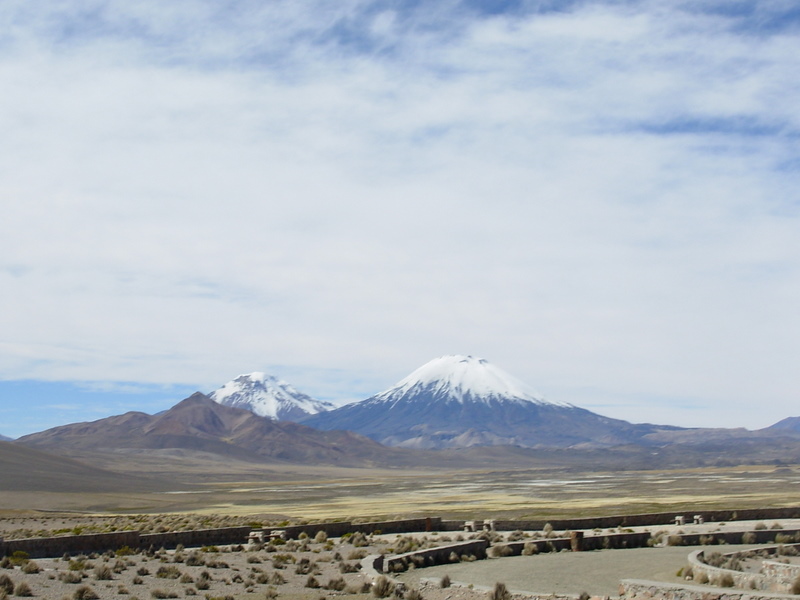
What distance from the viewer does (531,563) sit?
24.0 metres

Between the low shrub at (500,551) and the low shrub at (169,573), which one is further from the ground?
the low shrub at (169,573)

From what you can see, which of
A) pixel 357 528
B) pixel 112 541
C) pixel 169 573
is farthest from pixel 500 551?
pixel 112 541

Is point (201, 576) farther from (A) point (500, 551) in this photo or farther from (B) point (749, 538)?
(B) point (749, 538)

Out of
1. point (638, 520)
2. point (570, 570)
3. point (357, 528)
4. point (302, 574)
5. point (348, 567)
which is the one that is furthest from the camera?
point (638, 520)

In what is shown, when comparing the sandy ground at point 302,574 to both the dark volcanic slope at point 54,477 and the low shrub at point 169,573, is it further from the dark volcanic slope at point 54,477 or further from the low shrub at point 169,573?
the dark volcanic slope at point 54,477

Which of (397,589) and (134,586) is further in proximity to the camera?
(134,586)

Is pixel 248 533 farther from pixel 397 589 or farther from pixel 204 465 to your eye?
pixel 204 465

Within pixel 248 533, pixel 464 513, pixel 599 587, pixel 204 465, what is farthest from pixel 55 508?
pixel 204 465

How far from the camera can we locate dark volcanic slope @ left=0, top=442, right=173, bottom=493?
317 feet

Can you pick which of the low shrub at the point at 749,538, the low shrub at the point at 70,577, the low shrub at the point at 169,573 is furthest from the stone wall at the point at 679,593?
the low shrub at the point at 749,538

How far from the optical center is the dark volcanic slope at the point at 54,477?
96562 millimetres

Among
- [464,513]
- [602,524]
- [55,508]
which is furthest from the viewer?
[55,508]

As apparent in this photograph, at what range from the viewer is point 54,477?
4222 inches

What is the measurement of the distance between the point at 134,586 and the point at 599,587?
10.5 metres
